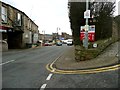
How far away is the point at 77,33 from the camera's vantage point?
2258 centimetres

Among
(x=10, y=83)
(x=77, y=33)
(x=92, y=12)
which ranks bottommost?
(x=10, y=83)

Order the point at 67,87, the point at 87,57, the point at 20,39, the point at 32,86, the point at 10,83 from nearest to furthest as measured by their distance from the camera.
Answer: the point at 67,87, the point at 32,86, the point at 10,83, the point at 87,57, the point at 20,39

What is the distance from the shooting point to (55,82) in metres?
9.25

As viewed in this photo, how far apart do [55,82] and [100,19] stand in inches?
495

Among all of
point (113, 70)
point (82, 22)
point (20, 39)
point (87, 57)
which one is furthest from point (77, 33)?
point (20, 39)

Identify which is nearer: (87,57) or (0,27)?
(87,57)

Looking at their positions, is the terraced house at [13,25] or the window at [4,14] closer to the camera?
the window at [4,14]

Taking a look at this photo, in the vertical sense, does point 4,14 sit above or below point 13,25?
above

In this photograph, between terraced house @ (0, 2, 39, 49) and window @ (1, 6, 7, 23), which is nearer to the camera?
window @ (1, 6, 7, 23)

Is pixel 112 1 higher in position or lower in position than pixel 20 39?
higher

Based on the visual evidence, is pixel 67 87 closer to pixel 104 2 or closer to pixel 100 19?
pixel 100 19

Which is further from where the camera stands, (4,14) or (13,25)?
(13,25)

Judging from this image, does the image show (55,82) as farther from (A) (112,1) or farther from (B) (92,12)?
(A) (112,1)

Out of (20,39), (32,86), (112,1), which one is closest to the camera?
(32,86)
